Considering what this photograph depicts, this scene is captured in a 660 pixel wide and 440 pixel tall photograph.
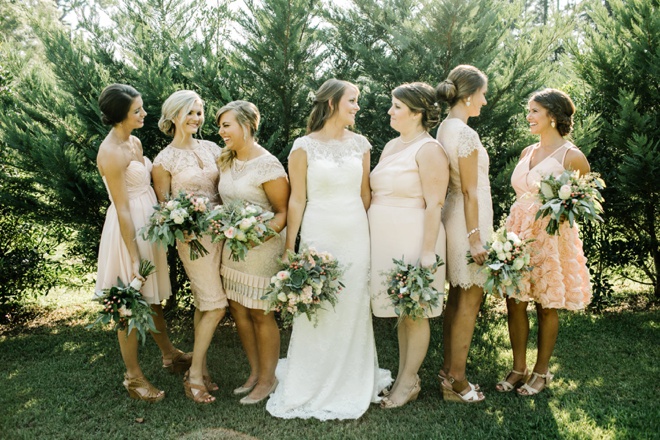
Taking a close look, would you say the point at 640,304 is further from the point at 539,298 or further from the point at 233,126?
the point at 233,126

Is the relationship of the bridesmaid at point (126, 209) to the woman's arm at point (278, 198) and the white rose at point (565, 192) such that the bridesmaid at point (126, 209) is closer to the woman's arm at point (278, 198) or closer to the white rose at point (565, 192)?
the woman's arm at point (278, 198)

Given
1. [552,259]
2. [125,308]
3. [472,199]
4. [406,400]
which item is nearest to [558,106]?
[472,199]

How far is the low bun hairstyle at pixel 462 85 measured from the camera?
389 centimetres

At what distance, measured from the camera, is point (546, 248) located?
4.04m

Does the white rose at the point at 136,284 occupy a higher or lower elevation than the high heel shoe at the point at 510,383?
higher

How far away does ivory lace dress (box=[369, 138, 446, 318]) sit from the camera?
152 inches

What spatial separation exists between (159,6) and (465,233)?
452cm

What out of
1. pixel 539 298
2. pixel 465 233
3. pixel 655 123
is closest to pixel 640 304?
pixel 655 123

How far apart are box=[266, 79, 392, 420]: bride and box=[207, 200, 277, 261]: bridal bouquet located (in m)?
0.31

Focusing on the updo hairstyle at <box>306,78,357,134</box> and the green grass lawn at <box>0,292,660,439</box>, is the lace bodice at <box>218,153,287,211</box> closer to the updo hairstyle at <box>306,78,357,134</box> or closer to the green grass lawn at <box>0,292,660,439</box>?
the updo hairstyle at <box>306,78,357,134</box>

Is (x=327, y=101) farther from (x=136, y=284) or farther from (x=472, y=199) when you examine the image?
(x=136, y=284)

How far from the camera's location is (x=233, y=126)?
393 cm

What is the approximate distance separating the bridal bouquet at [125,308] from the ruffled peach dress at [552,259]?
2.73 meters

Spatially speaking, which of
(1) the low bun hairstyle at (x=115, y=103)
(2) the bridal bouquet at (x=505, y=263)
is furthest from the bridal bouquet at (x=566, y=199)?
(1) the low bun hairstyle at (x=115, y=103)
